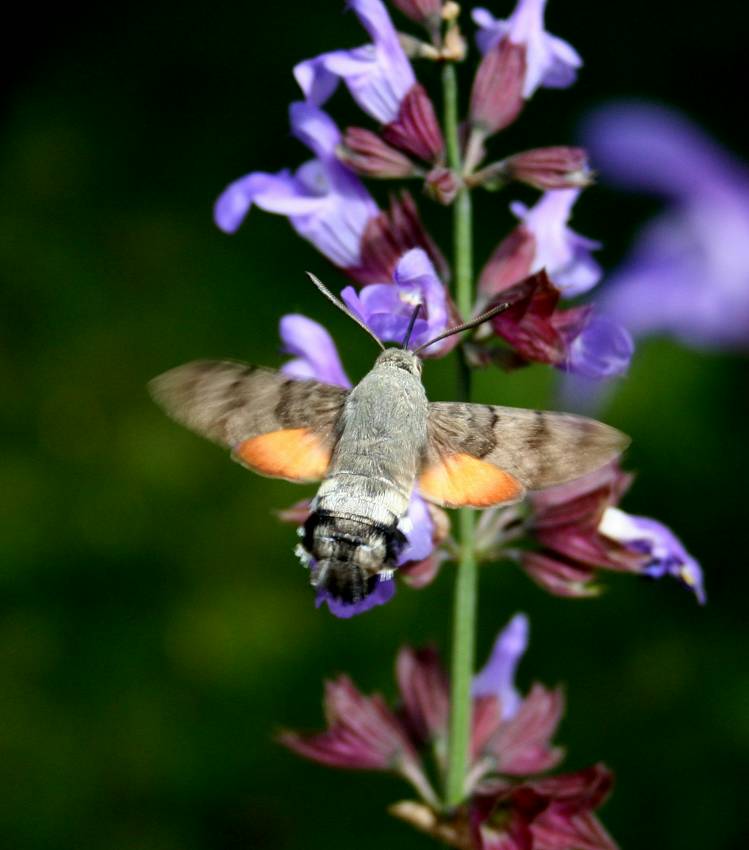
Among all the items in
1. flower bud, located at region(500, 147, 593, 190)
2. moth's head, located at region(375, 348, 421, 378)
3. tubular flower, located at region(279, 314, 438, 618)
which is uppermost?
flower bud, located at region(500, 147, 593, 190)

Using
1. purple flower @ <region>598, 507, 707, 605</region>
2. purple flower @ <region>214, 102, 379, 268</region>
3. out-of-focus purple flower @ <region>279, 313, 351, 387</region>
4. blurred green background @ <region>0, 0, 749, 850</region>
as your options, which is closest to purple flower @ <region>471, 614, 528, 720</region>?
purple flower @ <region>598, 507, 707, 605</region>

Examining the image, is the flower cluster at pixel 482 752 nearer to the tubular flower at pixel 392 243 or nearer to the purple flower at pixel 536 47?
the tubular flower at pixel 392 243

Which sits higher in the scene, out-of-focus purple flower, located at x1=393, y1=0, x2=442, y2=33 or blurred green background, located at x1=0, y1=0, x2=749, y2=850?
out-of-focus purple flower, located at x1=393, y1=0, x2=442, y2=33

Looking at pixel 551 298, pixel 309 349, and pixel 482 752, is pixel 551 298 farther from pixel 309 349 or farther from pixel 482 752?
pixel 482 752

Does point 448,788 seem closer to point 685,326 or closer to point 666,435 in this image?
point 685,326

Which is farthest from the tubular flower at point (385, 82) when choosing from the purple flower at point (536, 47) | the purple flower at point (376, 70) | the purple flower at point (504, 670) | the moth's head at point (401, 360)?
the purple flower at point (504, 670)

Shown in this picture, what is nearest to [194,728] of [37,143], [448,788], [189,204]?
[448,788]

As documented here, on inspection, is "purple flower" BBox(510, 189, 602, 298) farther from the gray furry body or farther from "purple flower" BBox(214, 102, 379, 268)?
the gray furry body
